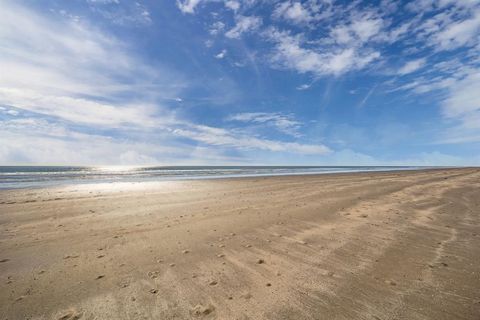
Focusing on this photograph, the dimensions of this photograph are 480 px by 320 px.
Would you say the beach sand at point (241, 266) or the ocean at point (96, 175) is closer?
the beach sand at point (241, 266)

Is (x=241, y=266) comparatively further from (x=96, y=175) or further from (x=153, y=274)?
(x=96, y=175)

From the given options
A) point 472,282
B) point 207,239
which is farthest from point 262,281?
point 472,282

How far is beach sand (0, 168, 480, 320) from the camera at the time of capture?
3.86 metres

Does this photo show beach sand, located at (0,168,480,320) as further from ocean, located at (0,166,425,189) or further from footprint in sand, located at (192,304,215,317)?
ocean, located at (0,166,425,189)

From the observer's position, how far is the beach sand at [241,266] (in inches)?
152

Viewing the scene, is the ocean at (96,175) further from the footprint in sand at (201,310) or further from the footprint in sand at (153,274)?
the footprint in sand at (201,310)

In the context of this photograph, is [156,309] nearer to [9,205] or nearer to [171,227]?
[171,227]

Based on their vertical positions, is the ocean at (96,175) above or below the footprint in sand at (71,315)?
above

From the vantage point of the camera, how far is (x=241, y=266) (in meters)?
5.36

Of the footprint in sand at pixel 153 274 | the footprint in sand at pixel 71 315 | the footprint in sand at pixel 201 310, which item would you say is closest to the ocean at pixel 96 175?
the footprint in sand at pixel 153 274

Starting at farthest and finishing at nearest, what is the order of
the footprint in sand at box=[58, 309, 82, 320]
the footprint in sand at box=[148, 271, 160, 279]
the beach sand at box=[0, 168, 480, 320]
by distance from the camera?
the footprint in sand at box=[148, 271, 160, 279]
the beach sand at box=[0, 168, 480, 320]
the footprint in sand at box=[58, 309, 82, 320]

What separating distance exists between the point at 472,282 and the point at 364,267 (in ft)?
5.94

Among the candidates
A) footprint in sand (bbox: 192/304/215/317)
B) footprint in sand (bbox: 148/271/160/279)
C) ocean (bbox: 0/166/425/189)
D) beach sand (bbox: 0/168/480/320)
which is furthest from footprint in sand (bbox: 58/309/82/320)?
ocean (bbox: 0/166/425/189)

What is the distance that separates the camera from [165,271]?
201 inches
